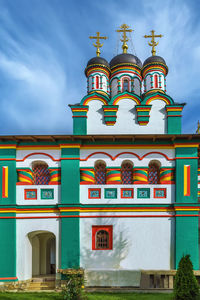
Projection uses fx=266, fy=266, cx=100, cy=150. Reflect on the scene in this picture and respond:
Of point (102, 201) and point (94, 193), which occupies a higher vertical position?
point (94, 193)

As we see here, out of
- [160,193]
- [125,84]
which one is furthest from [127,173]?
[125,84]

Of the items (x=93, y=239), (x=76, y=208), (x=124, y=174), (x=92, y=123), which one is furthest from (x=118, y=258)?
(x=92, y=123)

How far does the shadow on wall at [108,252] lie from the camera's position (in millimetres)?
10953

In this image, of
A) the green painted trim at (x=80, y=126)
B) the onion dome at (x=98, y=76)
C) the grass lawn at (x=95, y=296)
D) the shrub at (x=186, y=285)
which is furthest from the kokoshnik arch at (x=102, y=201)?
the onion dome at (x=98, y=76)

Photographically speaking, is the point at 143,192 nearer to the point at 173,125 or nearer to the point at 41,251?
the point at 173,125

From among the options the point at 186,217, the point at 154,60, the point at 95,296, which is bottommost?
the point at 95,296

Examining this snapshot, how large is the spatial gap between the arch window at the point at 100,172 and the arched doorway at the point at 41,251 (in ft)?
11.2

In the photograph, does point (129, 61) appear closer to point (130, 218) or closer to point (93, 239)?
point (130, 218)

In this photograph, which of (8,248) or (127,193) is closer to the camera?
(8,248)

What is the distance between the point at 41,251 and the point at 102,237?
14.1ft

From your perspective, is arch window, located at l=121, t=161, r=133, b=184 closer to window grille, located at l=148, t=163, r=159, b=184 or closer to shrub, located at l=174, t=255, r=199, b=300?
window grille, located at l=148, t=163, r=159, b=184

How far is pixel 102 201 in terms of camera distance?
447 inches

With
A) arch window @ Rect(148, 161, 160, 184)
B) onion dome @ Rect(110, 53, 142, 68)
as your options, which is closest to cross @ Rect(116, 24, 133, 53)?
onion dome @ Rect(110, 53, 142, 68)

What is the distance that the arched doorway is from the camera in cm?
1259
